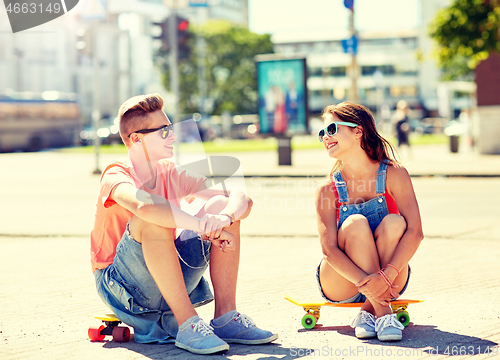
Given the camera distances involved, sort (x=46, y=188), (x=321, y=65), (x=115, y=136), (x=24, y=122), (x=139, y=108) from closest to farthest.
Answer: (x=139, y=108), (x=46, y=188), (x=24, y=122), (x=115, y=136), (x=321, y=65)

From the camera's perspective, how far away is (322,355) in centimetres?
322

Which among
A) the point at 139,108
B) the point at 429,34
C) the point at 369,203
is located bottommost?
the point at 369,203

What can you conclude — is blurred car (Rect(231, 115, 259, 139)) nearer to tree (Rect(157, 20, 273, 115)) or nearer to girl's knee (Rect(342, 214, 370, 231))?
tree (Rect(157, 20, 273, 115))

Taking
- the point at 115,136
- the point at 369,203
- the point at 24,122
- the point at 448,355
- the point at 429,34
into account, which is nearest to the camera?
the point at 448,355

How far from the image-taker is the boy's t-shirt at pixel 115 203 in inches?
136

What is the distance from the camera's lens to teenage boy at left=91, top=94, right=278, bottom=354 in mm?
3213

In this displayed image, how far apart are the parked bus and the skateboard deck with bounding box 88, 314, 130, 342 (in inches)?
1301

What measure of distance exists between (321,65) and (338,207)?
94.8m

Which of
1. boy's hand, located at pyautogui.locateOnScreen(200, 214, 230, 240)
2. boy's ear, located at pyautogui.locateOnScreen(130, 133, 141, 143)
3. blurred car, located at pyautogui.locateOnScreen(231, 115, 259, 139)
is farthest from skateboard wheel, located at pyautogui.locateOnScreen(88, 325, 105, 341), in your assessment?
blurred car, located at pyautogui.locateOnScreen(231, 115, 259, 139)

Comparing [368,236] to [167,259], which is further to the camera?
[368,236]

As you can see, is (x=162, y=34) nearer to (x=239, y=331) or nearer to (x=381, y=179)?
(x=381, y=179)

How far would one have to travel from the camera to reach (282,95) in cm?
1950

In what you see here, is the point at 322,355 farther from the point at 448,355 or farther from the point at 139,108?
the point at 139,108

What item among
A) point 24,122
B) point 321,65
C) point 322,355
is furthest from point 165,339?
point 321,65
